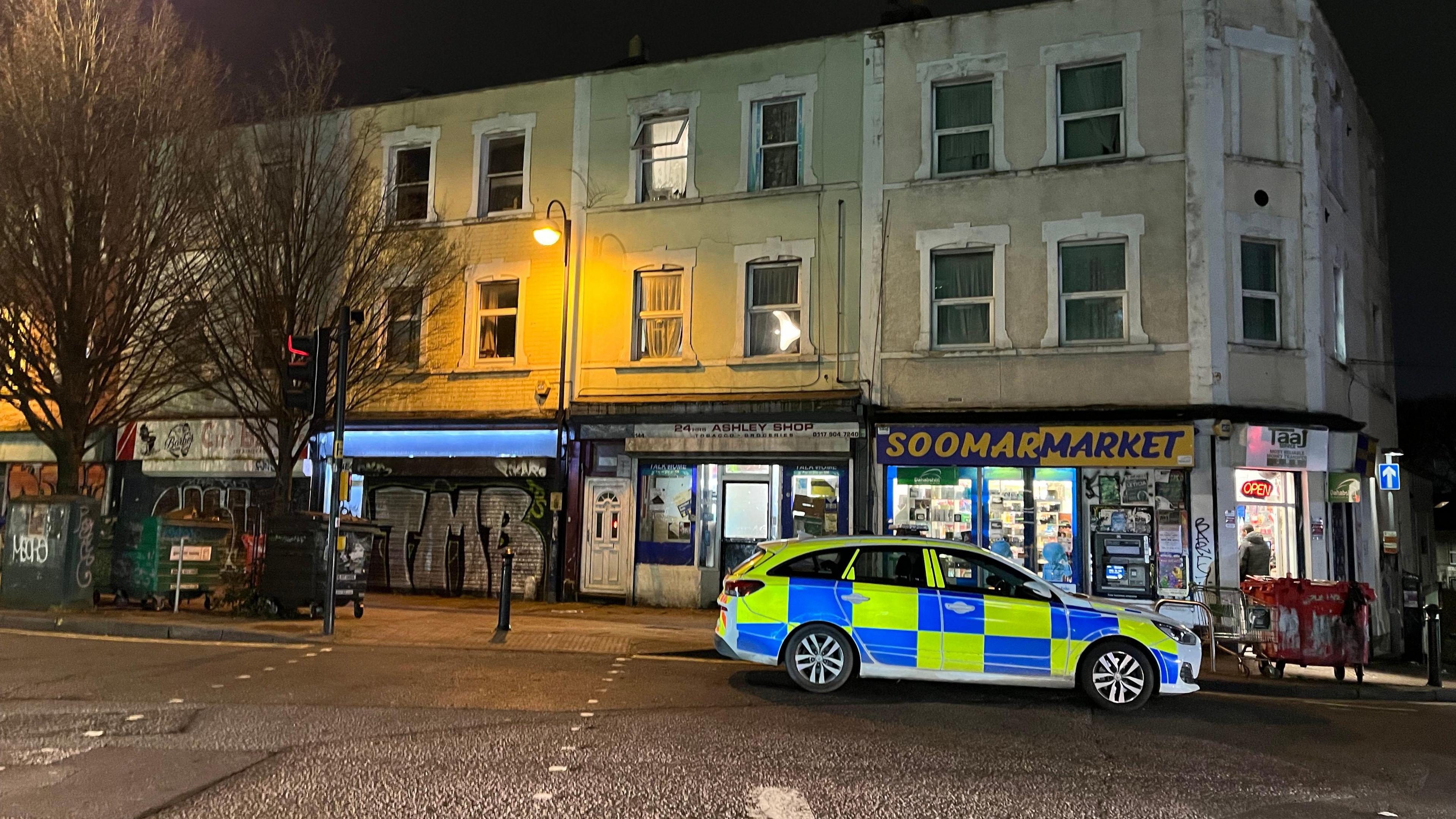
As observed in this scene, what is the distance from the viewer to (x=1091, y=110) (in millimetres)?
15867

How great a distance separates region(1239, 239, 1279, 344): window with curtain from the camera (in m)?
15.1

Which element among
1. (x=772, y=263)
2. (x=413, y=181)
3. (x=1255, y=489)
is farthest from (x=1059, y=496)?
(x=413, y=181)

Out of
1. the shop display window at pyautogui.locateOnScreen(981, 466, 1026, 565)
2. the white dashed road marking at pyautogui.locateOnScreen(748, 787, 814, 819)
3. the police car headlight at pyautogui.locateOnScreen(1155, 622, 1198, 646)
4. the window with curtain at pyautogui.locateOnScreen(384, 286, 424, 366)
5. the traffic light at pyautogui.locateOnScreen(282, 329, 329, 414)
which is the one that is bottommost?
the white dashed road marking at pyautogui.locateOnScreen(748, 787, 814, 819)

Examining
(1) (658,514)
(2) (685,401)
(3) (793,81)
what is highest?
(3) (793,81)

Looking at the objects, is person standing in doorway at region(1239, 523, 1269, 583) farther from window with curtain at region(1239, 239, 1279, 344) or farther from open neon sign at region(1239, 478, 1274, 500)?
window with curtain at region(1239, 239, 1279, 344)

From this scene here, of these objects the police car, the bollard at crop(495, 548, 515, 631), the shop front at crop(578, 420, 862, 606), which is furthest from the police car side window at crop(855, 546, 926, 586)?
the shop front at crop(578, 420, 862, 606)

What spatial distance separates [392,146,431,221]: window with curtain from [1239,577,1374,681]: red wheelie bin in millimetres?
15940

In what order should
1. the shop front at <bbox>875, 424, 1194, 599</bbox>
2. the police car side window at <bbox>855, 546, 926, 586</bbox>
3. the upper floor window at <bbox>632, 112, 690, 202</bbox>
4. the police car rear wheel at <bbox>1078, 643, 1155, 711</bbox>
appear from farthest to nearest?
the upper floor window at <bbox>632, 112, 690, 202</bbox> → the shop front at <bbox>875, 424, 1194, 599</bbox> → the police car side window at <bbox>855, 546, 926, 586</bbox> → the police car rear wheel at <bbox>1078, 643, 1155, 711</bbox>

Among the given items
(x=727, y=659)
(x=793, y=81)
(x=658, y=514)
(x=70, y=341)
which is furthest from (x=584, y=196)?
(x=727, y=659)

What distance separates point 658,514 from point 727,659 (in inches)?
241

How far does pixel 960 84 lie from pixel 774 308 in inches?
191

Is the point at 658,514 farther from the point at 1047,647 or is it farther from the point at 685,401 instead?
the point at 1047,647

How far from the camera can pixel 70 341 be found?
14633 mm

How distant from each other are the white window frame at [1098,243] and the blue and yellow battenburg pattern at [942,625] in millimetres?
7012
